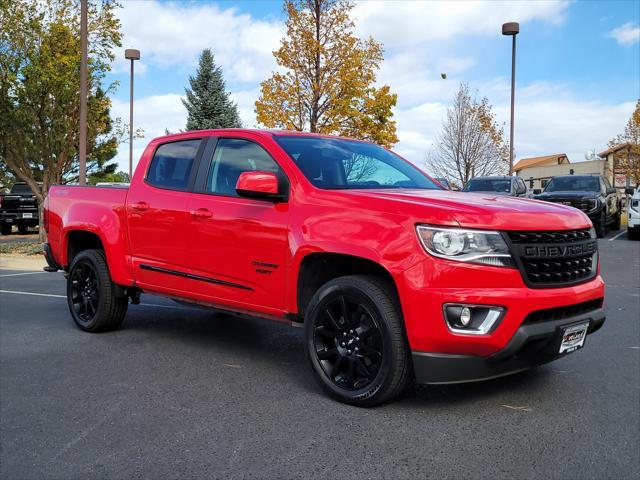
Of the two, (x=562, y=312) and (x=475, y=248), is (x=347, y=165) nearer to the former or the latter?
(x=475, y=248)

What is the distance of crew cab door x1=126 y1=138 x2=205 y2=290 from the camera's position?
5.18 meters

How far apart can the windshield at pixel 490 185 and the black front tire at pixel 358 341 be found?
13806 mm

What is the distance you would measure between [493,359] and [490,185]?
14.6m

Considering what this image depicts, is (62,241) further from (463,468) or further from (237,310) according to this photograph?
(463,468)

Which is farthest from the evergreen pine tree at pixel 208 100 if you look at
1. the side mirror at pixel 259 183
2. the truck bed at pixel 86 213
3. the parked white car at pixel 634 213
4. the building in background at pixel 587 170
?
the side mirror at pixel 259 183

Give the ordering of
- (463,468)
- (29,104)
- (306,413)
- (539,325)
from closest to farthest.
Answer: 1. (463,468)
2. (539,325)
3. (306,413)
4. (29,104)

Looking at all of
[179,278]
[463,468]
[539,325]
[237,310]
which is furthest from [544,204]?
[179,278]

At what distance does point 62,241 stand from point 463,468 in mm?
4961

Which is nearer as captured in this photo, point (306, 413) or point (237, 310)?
point (306, 413)

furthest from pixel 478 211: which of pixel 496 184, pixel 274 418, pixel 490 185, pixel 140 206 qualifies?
pixel 490 185

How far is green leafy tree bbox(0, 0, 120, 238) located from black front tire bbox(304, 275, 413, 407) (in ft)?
51.0

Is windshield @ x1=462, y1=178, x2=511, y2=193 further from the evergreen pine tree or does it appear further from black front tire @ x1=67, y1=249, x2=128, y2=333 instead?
the evergreen pine tree

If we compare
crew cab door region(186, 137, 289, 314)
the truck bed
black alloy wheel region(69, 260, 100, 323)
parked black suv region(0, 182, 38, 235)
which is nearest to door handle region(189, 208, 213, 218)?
crew cab door region(186, 137, 289, 314)

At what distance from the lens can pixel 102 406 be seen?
4.02 metres
